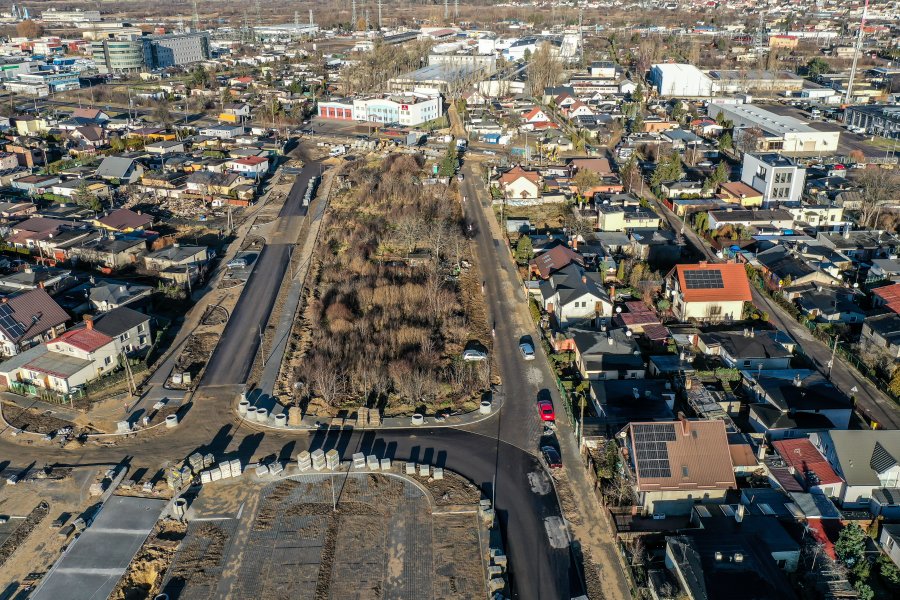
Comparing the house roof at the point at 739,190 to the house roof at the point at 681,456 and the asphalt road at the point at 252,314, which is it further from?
the house roof at the point at 681,456

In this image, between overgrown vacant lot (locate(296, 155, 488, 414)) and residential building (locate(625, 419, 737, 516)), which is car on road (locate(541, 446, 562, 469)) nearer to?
residential building (locate(625, 419, 737, 516))

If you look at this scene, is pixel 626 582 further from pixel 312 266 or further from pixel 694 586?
pixel 312 266

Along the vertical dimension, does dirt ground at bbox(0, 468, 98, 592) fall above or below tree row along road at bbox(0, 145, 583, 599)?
below

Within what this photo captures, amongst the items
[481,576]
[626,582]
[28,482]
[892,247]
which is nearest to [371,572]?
[481,576]

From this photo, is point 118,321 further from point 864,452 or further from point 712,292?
point 864,452

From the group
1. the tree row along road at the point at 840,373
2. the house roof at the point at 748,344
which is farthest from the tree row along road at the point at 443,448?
the tree row along road at the point at 840,373

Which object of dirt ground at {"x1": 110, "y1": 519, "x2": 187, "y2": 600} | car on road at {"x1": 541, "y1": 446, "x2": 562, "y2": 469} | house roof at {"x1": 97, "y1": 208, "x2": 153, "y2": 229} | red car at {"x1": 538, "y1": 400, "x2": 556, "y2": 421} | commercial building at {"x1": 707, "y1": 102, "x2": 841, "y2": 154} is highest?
commercial building at {"x1": 707, "y1": 102, "x2": 841, "y2": 154}

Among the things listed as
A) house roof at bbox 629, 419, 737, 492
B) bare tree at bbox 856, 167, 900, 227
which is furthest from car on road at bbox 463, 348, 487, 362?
bare tree at bbox 856, 167, 900, 227
